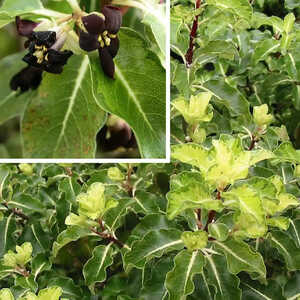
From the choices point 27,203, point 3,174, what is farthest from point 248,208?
point 3,174

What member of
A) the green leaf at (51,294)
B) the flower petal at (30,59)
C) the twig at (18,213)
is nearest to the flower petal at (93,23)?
the flower petal at (30,59)

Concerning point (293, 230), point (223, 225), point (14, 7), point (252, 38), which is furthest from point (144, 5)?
point (252, 38)

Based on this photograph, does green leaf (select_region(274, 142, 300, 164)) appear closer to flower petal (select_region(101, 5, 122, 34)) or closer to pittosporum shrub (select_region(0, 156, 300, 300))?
pittosporum shrub (select_region(0, 156, 300, 300))

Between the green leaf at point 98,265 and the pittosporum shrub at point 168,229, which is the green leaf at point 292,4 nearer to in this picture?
the pittosporum shrub at point 168,229

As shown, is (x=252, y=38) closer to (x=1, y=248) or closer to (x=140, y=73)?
(x=140, y=73)

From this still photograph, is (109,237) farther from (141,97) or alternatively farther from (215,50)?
(215,50)

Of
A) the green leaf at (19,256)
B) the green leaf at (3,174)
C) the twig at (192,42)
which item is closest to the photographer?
the green leaf at (19,256)

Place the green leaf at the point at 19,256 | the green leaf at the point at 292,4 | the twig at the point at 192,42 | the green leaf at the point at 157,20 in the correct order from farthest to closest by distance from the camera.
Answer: the green leaf at the point at 292,4, the twig at the point at 192,42, the green leaf at the point at 19,256, the green leaf at the point at 157,20
